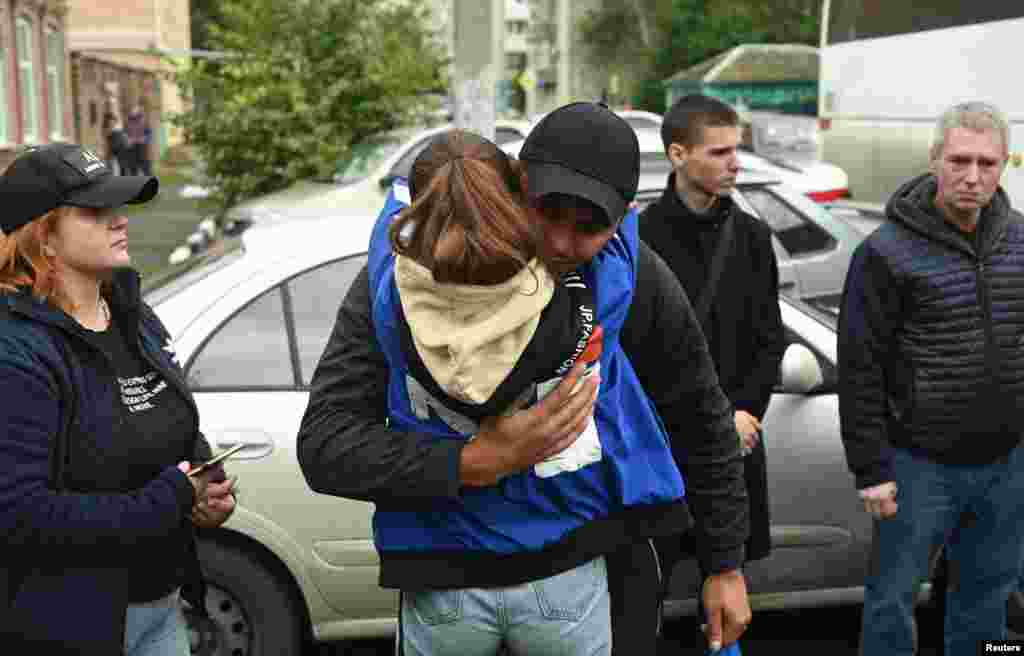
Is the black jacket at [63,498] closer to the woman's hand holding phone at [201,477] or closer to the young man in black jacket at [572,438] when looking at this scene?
the woman's hand holding phone at [201,477]

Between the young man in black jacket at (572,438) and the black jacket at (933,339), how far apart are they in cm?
122

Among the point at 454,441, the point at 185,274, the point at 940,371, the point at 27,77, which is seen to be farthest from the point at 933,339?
the point at 27,77

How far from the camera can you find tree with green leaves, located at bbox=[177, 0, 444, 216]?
12.9m

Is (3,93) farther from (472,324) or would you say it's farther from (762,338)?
(472,324)

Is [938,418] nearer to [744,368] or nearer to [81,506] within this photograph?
[744,368]

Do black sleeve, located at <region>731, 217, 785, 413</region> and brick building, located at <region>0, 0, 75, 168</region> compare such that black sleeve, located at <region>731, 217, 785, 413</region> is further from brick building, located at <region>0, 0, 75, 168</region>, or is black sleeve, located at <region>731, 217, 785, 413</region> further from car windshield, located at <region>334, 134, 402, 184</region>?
brick building, located at <region>0, 0, 75, 168</region>

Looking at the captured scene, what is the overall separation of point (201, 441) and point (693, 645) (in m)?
2.36

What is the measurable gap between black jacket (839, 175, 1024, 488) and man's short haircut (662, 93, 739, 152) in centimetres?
58

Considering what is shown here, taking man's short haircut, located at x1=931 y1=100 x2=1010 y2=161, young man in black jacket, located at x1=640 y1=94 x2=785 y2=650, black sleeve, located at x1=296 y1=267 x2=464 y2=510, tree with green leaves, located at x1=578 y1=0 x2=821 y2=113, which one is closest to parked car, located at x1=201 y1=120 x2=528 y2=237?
young man in black jacket, located at x1=640 y1=94 x2=785 y2=650

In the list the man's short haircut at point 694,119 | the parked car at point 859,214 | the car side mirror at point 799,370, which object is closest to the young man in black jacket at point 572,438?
the man's short haircut at point 694,119

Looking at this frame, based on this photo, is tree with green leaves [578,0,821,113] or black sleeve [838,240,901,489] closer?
black sleeve [838,240,901,489]

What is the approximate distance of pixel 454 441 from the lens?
2012mm

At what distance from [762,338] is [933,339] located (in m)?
0.48

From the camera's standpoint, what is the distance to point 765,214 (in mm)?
7898
